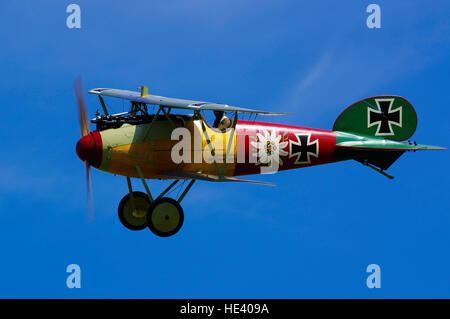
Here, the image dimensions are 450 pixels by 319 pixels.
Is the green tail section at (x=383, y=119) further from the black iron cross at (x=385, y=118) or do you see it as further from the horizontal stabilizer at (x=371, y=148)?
the horizontal stabilizer at (x=371, y=148)

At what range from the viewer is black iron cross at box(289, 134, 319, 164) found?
2355 centimetres

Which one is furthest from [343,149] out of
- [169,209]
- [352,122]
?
[169,209]

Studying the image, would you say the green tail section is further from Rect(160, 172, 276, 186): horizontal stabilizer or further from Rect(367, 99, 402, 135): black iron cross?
Rect(160, 172, 276, 186): horizontal stabilizer

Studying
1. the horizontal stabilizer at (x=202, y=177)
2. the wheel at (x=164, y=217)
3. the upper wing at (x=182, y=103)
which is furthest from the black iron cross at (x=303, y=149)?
the wheel at (x=164, y=217)

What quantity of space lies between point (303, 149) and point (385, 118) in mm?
2939

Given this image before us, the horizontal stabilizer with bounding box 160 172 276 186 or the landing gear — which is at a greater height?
the horizontal stabilizer with bounding box 160 172 276 186

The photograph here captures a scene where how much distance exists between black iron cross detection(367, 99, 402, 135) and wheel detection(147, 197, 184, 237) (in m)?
7.00

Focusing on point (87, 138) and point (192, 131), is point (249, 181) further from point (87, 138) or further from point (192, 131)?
point (87, 138)

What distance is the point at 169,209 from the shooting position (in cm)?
2119

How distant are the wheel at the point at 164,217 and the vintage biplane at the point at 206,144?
0.08 feet

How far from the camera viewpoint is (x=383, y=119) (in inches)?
974

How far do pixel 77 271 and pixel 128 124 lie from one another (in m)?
4.04

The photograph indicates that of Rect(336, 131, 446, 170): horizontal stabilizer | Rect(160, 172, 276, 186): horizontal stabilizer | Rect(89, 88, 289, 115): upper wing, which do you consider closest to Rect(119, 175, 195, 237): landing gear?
Rect(160, 172, 276, 186): horizontal stabilizer

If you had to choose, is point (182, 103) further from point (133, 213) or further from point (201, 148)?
point (133, 213)
